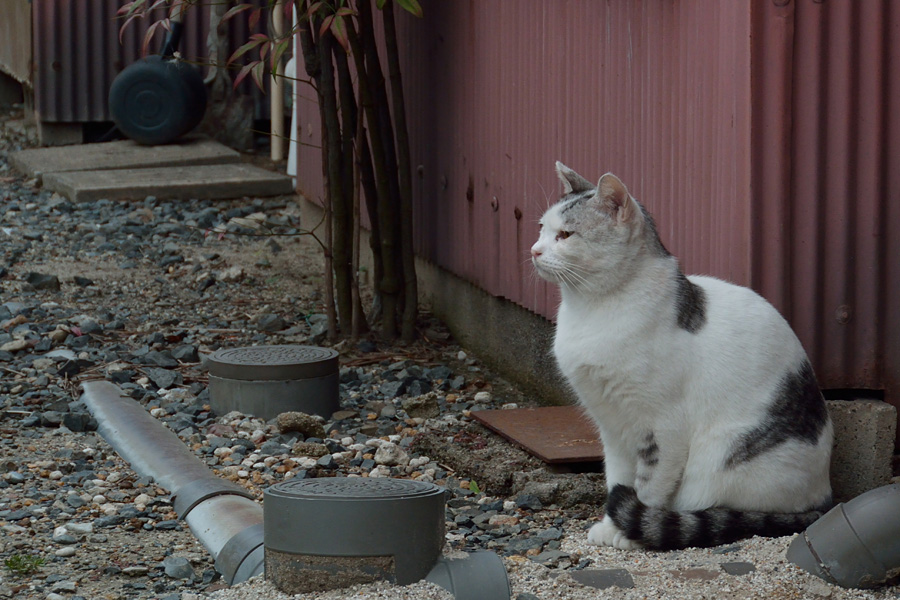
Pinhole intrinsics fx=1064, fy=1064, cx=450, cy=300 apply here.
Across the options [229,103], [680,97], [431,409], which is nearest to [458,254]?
[431,409]

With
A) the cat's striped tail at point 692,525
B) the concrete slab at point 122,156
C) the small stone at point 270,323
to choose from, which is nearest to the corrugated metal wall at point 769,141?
the cat's striped tail at point 692,525

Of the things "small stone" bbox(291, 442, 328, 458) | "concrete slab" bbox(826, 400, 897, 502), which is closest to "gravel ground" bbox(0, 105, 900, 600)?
"small stone" bbox(291, 442, 328, 458)

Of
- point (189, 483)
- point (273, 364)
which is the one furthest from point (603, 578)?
point (273, 364)

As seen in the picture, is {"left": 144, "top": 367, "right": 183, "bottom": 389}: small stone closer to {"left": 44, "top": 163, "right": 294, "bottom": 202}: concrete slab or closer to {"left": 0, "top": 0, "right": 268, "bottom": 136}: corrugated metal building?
{"left": 44, "top": 163, "right": 294, "bottom": 202}: concrete slab

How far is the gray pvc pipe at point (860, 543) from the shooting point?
8.86 ft

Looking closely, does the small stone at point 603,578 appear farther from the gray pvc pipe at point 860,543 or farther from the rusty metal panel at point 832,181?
the rusty metal panel at point 832,181

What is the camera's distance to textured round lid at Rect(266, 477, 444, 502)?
2.57m

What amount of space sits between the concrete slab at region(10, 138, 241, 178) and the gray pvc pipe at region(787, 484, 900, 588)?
→ 361 inches

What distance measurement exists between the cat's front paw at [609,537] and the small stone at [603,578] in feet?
0.97

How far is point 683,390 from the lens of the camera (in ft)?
10.6

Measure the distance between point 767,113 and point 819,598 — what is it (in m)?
1.51

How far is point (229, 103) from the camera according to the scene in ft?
39.4

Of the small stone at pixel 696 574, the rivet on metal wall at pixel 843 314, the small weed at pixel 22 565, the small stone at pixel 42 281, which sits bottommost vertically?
the small weed at pixel 22 565

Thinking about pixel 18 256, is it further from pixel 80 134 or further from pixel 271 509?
pixel 271 509
